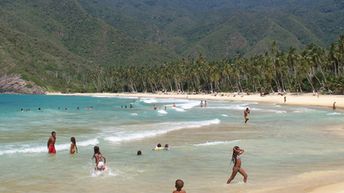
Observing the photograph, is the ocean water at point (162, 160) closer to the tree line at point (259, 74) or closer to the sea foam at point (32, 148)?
the sea foam at point (32, 148)

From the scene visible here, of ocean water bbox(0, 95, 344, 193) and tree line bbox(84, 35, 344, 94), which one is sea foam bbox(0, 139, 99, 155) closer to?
ocean water bbox(0, 95, 344, 193)

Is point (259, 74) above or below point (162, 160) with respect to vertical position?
above

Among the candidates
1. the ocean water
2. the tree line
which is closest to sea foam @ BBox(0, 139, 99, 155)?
the ocean water

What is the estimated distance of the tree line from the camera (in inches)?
4291

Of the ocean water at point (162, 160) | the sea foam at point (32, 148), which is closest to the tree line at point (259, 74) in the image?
the ocean water at point (162, 160)

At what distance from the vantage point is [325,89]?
337 feet

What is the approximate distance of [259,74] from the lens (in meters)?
133

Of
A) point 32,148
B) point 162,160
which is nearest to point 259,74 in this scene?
point 32,148

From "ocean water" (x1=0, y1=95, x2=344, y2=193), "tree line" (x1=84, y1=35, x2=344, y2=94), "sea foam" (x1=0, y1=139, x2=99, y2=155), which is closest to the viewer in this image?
"ocean water" (x1=0, y1=95, x2=344, y2=193)

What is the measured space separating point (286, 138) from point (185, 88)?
463ft

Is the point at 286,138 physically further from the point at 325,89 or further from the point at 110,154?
the point at 325,89

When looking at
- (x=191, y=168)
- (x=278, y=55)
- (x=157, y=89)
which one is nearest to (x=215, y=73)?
(x=278, y=55)

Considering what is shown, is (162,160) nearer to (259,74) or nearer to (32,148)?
(32,148)

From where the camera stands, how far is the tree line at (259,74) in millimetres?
109000
